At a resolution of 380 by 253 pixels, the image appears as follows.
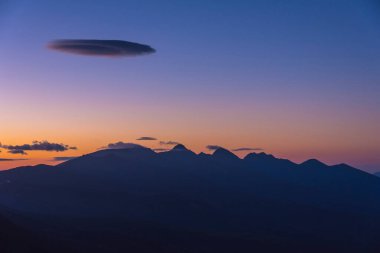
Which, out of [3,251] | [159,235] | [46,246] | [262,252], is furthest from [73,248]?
[262,252]

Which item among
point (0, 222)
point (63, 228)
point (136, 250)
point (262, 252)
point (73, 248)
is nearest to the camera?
point (0, 222)

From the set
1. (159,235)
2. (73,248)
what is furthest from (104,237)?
(73,248)

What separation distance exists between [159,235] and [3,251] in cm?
10014

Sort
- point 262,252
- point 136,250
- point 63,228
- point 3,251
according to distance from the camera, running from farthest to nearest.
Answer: point 262,252
point 63,228
point 136,250
point 3,251

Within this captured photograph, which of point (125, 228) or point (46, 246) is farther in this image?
point (125, 228)

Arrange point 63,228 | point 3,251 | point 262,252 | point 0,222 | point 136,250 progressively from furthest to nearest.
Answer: point 262,252, point 63,228, point 136,250, point 0,222, point 3,251

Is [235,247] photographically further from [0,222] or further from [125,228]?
[0,222]

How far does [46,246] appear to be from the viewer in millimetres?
109438

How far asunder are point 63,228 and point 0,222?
7306cm

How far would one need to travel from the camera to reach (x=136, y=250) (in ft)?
519

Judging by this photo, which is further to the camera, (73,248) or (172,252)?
(172,252)

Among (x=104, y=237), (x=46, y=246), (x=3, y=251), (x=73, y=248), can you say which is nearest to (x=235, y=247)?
(x=104, y=237)

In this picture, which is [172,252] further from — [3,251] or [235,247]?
[3,251]

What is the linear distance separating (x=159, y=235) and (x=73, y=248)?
232ft
